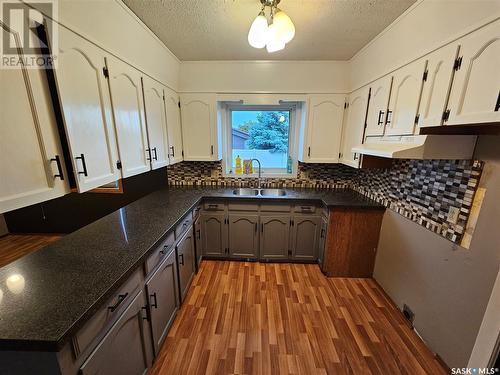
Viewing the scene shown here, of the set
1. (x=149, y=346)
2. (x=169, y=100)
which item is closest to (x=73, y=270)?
(x=149, y=346)

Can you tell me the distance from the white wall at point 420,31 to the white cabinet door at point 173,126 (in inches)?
82.8

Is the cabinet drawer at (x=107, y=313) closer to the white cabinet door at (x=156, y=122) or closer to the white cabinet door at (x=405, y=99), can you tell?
the white cabinet door at (x=156, y=122)

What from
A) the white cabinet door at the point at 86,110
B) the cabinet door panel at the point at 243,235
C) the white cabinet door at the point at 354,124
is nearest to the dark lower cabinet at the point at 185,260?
the cabinet door panel at the point at 243,235

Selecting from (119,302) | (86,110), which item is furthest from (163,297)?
(86,110)

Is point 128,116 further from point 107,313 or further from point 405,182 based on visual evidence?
point 405,182

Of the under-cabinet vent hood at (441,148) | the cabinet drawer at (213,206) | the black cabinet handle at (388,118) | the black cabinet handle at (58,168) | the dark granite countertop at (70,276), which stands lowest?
the cabinet drawer at (213,206)

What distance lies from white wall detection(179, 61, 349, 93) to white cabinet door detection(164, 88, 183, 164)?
0.25 meters

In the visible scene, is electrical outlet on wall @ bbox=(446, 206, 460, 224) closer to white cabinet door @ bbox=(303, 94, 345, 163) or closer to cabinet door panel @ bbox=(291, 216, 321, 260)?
cabinet door panel @ bbox=(291, 216, 321, 260)

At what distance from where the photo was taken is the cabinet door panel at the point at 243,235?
249cm

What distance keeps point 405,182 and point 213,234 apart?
2128mm

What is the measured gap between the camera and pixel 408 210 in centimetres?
177

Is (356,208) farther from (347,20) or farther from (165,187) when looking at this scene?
(165,187)

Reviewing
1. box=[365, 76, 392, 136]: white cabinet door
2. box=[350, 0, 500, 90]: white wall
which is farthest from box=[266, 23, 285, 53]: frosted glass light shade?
box=[365, 76, 392, 136]: white cabinet door

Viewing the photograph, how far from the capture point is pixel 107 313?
2.99 feet
